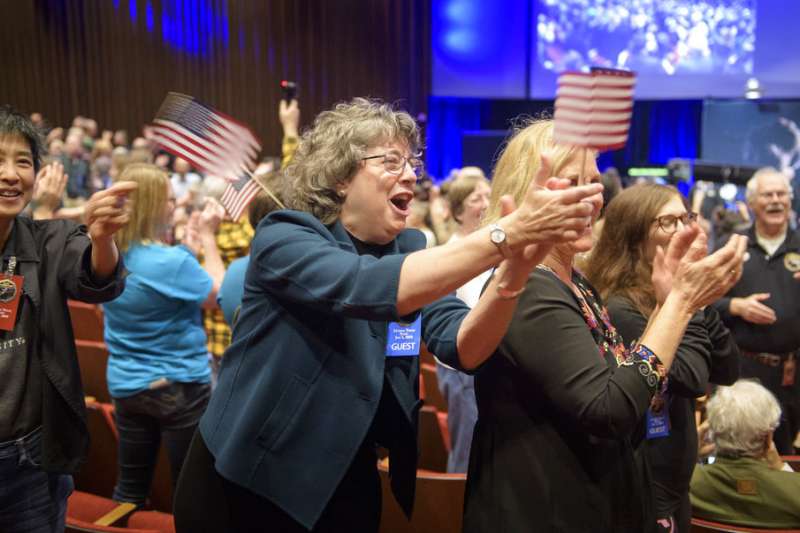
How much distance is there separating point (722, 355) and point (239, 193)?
1493 mm

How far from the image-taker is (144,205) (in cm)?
318

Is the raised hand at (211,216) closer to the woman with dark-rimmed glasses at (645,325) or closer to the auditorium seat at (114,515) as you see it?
the auditorium seat at (114,515)

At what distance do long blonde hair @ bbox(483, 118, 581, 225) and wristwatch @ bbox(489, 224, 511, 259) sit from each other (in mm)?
397

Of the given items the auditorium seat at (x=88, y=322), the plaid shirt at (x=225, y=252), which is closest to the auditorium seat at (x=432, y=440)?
Answer: the plaid shirt at (x=225, y=252)

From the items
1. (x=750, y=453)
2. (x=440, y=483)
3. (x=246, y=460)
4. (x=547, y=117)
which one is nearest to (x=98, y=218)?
(x=246, y=460)

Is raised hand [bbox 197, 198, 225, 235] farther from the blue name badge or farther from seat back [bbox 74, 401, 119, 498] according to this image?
the blue name badge

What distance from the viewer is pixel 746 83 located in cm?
1256

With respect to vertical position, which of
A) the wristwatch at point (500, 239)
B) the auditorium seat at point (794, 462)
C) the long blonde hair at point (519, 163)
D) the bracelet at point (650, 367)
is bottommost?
the auditorium seat at point (794, 462)

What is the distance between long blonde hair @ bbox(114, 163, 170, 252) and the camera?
3.15m

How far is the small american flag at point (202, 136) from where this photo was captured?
2.19 metres

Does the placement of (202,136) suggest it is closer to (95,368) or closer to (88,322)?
(95,368)

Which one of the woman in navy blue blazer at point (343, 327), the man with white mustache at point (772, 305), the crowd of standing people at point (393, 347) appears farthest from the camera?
the man with white mustache at point (772, 305)

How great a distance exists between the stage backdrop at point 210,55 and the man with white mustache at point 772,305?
1012cm

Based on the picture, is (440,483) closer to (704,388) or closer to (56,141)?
(704,388)
